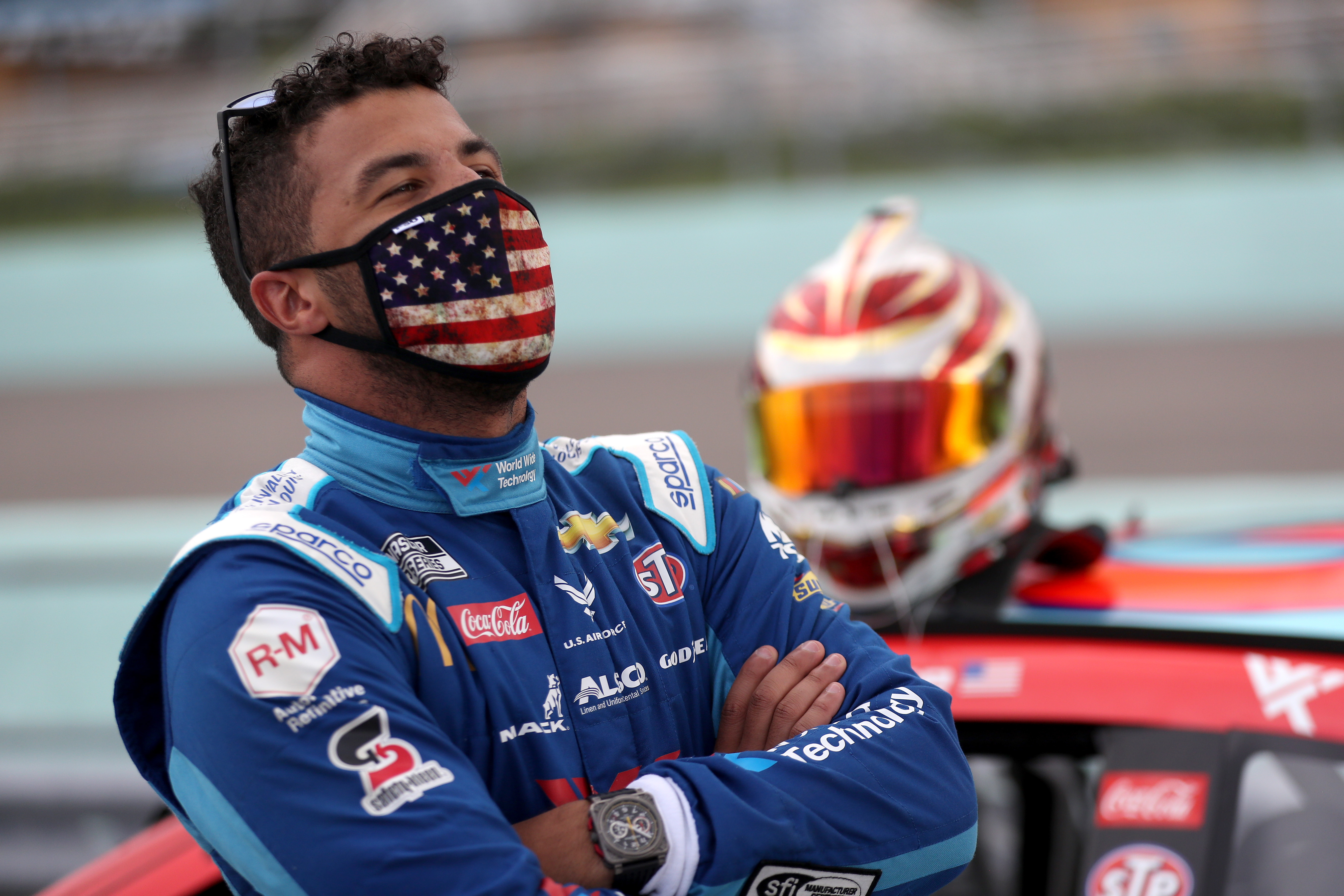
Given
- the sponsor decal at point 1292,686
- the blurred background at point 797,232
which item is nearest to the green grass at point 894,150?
the blurred background at point 797,232

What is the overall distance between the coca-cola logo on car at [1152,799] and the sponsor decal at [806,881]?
2.49ft

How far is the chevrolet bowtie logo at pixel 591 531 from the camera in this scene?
1628mm

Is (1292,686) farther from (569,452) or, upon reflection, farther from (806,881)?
(569,452)

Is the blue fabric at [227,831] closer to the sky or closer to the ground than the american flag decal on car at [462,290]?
closer to the ground

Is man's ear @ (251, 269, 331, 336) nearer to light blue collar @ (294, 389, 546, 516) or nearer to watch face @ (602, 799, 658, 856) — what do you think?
light blue collar @ (294, 389, 546, 516)

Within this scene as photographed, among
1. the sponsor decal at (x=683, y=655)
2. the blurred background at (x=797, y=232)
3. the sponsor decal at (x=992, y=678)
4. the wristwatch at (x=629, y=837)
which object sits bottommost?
the blurred background at (x=797, y=232)

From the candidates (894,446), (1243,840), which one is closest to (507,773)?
(1243,840)

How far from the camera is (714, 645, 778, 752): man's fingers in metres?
1.66

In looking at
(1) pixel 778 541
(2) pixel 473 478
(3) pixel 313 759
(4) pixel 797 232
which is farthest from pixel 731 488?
(4) pixel 797 232

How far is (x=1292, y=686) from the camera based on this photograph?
7.20 feet

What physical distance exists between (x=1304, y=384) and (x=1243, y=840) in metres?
8.92

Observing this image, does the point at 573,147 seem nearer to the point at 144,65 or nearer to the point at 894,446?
the point at 144,65

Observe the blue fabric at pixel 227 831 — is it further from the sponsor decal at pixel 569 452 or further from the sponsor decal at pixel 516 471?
the sponsor decal at pixel 569 452

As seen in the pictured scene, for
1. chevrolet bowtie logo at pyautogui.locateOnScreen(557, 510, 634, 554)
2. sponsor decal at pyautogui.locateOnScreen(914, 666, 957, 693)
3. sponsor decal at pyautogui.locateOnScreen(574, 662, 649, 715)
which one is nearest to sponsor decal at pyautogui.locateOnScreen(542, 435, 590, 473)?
chevrolet bowtie logo at pyautogui.locateOnScreen(557, 510, 634, 554)
